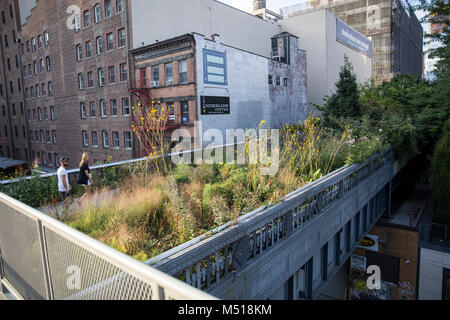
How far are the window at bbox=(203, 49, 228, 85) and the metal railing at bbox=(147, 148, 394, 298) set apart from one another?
1741cm

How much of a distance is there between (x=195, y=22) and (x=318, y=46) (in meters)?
16.1

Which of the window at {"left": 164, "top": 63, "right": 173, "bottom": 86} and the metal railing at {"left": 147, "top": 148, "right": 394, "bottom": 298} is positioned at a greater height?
the window at {"left": 164, "top": 63, "right": 173, "bottom": 86}

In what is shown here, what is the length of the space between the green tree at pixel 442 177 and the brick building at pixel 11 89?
158ft

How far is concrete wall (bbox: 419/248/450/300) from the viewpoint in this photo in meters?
16.2

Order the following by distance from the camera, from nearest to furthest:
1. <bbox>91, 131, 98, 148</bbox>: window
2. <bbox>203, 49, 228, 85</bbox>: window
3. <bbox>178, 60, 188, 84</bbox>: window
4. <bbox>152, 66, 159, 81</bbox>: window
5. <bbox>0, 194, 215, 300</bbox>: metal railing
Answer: <bbox>0, 194, 215, 300</bbox>: metal railing, <bbox>203, 49, 228, 85</bbox>: window, <bbox>178, 60, 188, 84</bbox>: window, <bbox>152, 66, 159, 81</bbox>: window, <bbox>91, 131, 98, 148</bbox>: window

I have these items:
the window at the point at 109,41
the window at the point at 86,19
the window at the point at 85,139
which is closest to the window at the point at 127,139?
the window at the point at 85,139

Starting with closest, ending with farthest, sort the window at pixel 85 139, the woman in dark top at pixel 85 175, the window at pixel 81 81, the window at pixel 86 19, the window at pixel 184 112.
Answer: the woman in dark top at pixel 85 175, the window at pixel 184 112, the window at pixel 86 19, the window at pixel 81 81, the window at pixel 85 139

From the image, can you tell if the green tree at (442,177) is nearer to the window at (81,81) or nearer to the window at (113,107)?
the window at (113,107)

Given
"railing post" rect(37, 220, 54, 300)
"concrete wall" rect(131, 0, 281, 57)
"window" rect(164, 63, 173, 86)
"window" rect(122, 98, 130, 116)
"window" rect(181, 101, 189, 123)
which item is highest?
"concrete wall" rect(131, 0, 281, 57)

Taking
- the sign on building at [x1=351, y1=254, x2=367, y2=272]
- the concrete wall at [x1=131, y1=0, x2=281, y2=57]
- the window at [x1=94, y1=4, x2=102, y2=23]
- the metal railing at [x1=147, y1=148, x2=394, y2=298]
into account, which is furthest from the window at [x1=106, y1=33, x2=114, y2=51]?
the metal railing at [x1=147, y1=148, x2=394, y2=298]

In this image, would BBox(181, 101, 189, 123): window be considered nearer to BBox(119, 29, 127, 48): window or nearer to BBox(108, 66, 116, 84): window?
BBox(119, 29, 127, 48): window

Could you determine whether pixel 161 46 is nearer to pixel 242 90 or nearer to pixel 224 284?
pixel 242 90

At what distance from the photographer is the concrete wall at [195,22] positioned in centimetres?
2730
